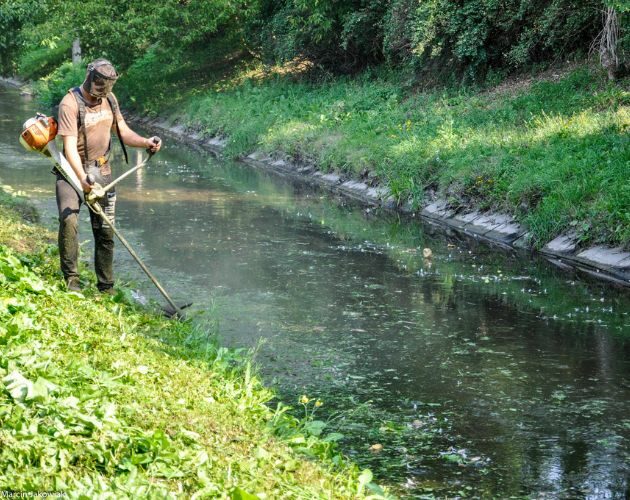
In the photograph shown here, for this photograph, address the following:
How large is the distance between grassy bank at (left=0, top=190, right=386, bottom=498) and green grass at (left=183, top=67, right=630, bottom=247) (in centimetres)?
710

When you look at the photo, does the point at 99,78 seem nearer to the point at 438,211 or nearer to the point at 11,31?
the point at 438,211

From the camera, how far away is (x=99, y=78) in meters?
8.75

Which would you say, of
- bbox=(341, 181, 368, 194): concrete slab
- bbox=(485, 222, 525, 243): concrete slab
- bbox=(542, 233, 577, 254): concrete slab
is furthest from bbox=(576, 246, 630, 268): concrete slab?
bbox=(341, 181, 368, 194): concrete slab

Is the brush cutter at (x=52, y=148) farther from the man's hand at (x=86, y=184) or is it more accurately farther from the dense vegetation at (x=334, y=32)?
the dense vegetation at (x=334, y=32)

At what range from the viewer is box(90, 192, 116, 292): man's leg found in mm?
9297

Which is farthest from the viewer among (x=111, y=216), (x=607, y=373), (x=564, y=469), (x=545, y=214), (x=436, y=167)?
(x=436, y=167)

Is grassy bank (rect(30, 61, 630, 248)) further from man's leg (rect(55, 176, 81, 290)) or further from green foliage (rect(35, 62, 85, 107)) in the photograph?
green foliage (rect(35, 62, 85, 107))

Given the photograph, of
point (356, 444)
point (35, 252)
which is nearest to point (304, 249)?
point (35, 252)

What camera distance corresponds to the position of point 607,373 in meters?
8.73

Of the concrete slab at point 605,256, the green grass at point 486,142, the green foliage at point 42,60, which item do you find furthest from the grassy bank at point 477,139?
the green foliage at point 42,60

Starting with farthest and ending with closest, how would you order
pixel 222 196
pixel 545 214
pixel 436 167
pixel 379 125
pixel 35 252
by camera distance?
pixel 379 125, pixel 222 196, pixel 436 167, pixel 545 214, pixel 35 252

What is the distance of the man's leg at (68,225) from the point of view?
891 cm

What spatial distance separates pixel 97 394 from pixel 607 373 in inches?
181

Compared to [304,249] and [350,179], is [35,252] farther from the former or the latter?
[350,179]
